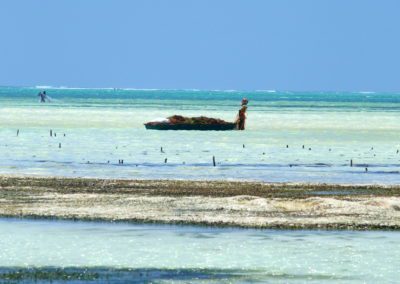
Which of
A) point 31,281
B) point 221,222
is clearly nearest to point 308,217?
point 221,222

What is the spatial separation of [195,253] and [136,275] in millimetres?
3120

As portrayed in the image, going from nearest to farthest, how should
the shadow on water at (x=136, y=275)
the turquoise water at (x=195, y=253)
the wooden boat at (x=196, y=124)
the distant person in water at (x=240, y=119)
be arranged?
the shadow on water at (x=136, y=275)
the turquoise water at (x=195, y=253)
the wooden boat at (x=196, y=124)
the distant person in water at (x=240, y=119)

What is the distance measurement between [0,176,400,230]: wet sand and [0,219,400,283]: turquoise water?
953 millimetres

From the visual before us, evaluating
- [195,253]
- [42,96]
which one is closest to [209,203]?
[195,253]

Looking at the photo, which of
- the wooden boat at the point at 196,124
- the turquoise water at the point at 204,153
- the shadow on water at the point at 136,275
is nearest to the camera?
the shadow on water at the point at 136,275

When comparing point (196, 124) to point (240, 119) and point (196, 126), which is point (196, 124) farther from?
point (240, 119)

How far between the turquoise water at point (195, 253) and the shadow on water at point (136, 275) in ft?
0.06

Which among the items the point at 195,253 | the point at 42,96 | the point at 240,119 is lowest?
the point at 42,96

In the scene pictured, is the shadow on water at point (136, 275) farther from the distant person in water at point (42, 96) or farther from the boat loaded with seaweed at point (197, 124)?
the distant person in water at point (42, 96)

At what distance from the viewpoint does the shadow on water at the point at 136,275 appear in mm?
21891

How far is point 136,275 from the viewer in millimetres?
22531

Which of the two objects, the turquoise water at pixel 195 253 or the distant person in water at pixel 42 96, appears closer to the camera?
the turquoise water at pixel 195 253

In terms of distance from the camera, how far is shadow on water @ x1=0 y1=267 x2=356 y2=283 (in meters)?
21.9

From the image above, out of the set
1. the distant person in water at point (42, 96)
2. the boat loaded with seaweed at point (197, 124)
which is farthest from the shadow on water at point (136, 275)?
the distant person in water at point (42, 96)
